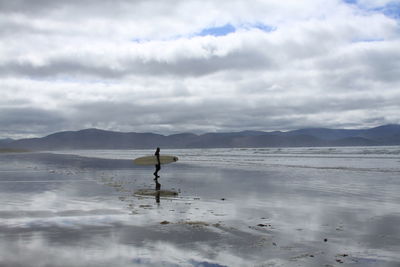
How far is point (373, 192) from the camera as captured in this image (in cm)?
2108

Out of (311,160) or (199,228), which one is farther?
(311,160)

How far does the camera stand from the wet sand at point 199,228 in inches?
353

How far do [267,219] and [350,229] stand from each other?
273cm

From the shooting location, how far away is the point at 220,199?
18.7 meters

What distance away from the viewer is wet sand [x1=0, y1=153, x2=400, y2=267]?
8.96 m

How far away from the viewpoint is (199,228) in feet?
39.6

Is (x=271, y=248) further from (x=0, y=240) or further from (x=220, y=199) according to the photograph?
(x=220, y=199)

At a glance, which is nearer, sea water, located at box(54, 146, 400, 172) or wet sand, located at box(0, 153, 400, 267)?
wet sand, located at box(0, 153, 400, 267)

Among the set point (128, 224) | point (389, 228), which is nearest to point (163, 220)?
point (128, 224)

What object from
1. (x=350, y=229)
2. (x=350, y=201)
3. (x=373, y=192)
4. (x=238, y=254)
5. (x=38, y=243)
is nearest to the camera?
(x=238, y=254)

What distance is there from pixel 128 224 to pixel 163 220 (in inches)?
51.9

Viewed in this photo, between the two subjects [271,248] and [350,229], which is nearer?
[271,248]

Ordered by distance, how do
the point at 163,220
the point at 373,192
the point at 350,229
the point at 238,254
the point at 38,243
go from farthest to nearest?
the point at 373,192
the point at 163,220
the point at 350,229
the point at 38,243
the point at 238,254

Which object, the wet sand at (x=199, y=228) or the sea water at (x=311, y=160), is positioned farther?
the sea water at (x=311, y=160)
